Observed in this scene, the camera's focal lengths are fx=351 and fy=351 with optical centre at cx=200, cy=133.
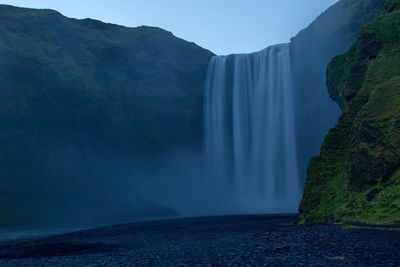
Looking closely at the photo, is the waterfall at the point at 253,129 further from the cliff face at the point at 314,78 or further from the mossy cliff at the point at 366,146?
the mossy cliff at the point at 366,146

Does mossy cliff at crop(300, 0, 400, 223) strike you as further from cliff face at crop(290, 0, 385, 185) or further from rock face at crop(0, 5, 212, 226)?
rock face at crop(0, 5, 212, 226)

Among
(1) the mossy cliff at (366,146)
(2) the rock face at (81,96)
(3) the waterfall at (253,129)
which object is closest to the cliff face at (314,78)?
(3) the waterfall at (253,129)

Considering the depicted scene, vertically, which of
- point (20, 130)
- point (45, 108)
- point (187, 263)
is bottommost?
point (187, 263)

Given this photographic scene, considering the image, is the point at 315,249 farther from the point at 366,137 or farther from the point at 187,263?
the point at 366,137

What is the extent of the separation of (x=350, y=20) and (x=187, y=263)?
40.9 meters

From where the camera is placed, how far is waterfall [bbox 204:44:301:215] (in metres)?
49.3

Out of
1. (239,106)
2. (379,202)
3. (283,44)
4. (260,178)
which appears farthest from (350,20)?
(379,202)

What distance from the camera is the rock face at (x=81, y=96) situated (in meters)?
46.1

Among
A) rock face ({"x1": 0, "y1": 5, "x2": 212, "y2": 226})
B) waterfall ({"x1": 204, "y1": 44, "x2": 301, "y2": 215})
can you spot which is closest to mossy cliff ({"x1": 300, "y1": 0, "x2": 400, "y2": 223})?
waterfall ({"x1": 204, "y1": 44, "x2": 301, "y2": 215})

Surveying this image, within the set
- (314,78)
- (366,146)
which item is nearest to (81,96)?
(314,78)

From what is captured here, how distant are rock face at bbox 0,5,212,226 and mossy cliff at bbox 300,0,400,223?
1409 inches

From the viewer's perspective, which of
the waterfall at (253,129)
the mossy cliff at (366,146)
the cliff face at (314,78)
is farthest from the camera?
the waterfall at (253,129)

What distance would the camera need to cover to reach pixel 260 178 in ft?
168

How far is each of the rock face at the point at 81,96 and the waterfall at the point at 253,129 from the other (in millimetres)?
4199
